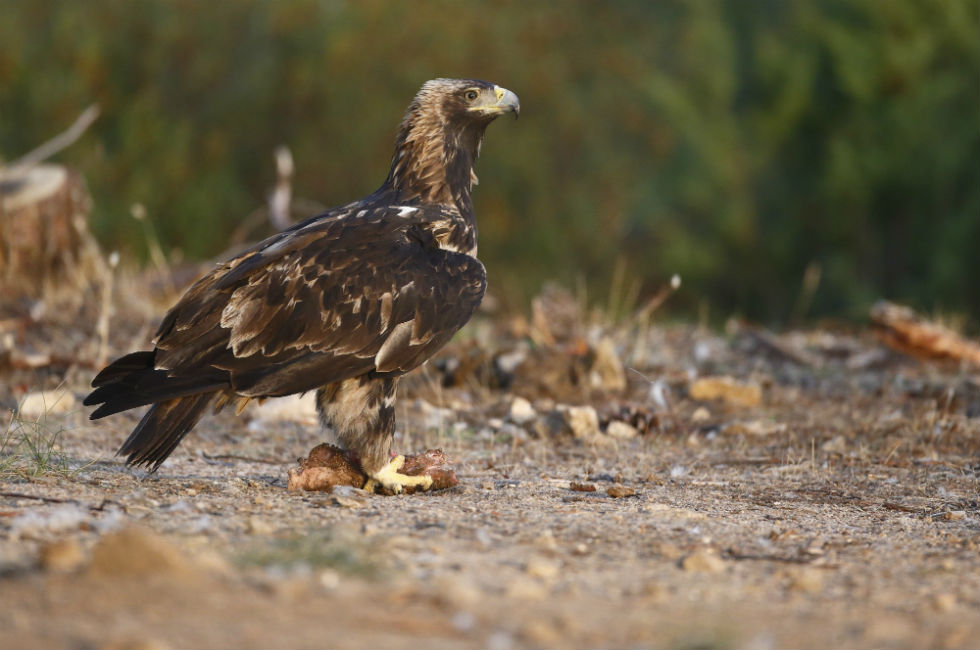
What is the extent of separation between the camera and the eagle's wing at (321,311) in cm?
443

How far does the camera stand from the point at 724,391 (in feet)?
23.8

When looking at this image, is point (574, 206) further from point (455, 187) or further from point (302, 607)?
point (302, 607)

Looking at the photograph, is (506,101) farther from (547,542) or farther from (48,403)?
(48,403)

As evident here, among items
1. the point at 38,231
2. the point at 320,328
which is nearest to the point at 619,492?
the point at 320,328

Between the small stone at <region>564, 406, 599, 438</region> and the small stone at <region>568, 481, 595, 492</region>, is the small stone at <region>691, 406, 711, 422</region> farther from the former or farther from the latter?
the small stone at <region>568, 481, 595, 492</region>

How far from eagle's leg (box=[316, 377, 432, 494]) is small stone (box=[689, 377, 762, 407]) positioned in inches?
115

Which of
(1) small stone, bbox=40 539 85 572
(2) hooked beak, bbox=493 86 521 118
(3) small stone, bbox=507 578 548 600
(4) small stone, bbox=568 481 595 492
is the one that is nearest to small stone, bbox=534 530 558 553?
(3) small stone, bbox=507 578 548 600

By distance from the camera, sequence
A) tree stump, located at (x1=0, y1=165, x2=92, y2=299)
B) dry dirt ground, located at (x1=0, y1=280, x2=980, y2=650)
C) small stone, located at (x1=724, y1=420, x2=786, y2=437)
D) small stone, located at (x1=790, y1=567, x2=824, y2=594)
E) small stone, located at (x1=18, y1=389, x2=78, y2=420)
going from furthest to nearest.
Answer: tree stump, located at (x1=0, y1=165, x2=92, y2=299) → small stone, located at (x1=724, y1=420, x2=786, y2=437) → small stone, located at (x1=18, y1=389, x2=78, y2=420) → small stone, located at (x1=790, y1=567, x2=824, y2=594) → dry dirt ground, located at (x1=0, y1=280, x2=980, y2=650)

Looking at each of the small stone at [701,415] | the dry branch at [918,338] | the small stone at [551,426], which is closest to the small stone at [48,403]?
the small stone at [551,426]

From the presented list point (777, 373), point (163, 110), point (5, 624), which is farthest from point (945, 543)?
point (163, 110)

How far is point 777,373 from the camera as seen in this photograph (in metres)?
8.22

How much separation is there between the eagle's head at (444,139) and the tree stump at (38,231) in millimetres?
4468

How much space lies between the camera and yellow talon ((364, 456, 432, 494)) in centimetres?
471

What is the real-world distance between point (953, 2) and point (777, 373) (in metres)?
11.6
